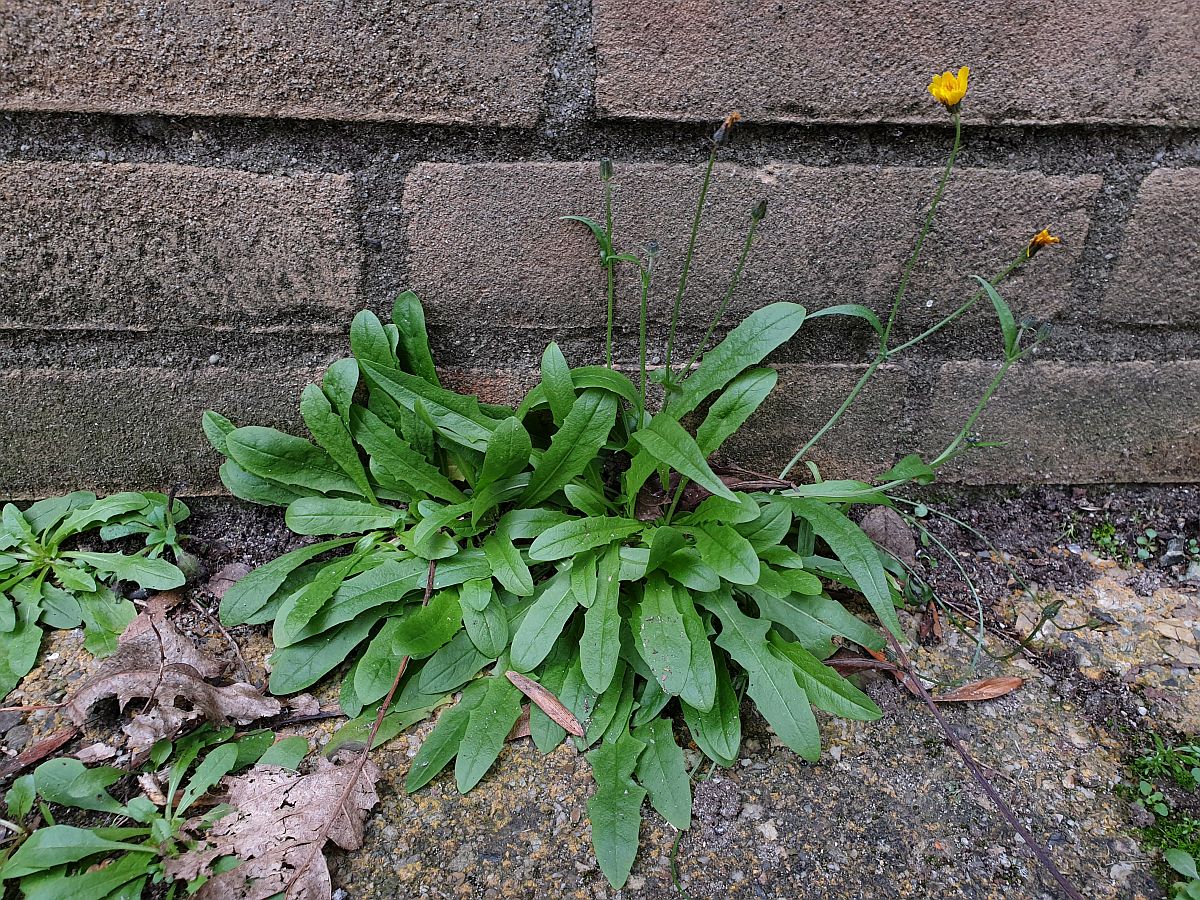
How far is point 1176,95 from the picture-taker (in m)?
1.25

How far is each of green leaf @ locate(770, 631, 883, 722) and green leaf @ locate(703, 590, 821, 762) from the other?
0.07 ft

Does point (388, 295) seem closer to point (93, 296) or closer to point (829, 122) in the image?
point (93, 296)

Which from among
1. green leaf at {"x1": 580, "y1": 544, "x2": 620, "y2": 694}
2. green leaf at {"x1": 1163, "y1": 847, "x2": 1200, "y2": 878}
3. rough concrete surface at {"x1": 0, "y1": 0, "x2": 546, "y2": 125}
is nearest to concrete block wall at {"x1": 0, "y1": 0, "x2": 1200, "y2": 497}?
rough concrete surface at {"x1": 0, "y1": 0, "x2": 546, "y2": 125}

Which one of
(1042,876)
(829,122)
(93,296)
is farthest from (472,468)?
(1042,876)

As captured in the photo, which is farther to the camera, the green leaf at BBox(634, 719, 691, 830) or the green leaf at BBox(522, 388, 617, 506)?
the green leaf at BBox(522, 388, 617, 506)

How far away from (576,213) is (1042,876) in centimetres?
119

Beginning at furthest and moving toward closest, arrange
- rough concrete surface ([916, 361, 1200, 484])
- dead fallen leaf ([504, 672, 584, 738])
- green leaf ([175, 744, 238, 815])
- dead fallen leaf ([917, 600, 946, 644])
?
rough concrete surface ([916, 361, 1200, 484])
dead fallen leaf ([917, 600, 946, 644])
dead fallen leaf ([504, 672, 584, 738])
green leaf ([175, 744, 238, 815])

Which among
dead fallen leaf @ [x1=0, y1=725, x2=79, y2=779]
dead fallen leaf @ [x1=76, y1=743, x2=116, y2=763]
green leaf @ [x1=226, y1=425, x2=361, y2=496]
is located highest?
green leaf @ [x1=226, y1=425, x2=361, y2=496]

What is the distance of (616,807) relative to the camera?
99 cm

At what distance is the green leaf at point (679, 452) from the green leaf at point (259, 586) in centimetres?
57

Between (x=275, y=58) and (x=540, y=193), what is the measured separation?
460 millimetres

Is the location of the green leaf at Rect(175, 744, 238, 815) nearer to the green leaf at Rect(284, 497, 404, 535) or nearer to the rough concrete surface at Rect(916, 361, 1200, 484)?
the green leaf at Rect(284, 497, 404, 535)

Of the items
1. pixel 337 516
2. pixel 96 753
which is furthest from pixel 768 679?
pixel 96 753

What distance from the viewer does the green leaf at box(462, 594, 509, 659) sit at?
1.15 metres
